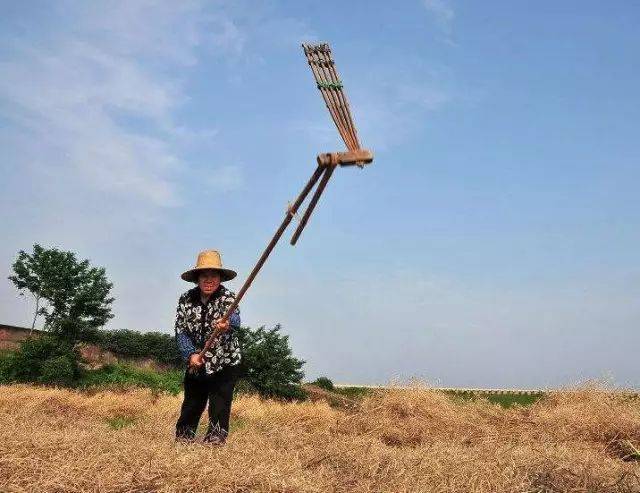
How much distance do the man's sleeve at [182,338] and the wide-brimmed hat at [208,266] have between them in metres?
0.24

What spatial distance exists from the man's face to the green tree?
24214mm

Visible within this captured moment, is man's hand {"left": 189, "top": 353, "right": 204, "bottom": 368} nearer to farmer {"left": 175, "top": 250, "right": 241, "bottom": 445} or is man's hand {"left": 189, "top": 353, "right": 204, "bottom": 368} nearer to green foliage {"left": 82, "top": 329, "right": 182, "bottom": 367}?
farmer {"left": 175, "top": 250, "right": 241, "bottom": 445}

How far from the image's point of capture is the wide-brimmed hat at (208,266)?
5.20 meters

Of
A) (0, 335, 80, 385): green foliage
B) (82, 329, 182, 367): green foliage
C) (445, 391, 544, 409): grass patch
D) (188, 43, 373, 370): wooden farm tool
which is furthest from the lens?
(82, 329, 182, 367): green foliage

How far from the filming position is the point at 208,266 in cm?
517

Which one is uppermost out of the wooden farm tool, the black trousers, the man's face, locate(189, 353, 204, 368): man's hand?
the wooden farm tool

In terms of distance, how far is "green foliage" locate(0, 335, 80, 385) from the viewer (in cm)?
2518

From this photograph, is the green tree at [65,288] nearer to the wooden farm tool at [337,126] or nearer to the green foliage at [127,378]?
the green foliage at [127,378]

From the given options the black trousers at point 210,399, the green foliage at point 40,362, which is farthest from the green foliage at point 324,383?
the black trousers at point 210,399

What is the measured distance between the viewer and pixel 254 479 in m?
3.40

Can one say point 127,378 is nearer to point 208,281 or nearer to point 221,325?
point 208,281

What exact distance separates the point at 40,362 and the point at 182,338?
906 inches

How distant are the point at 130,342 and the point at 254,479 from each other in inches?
1311

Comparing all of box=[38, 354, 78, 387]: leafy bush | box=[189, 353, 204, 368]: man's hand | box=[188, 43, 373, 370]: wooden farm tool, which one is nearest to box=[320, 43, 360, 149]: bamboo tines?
box=[188, 43, 373, 370]: wooden farm tool
